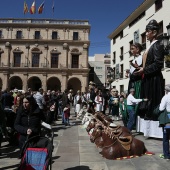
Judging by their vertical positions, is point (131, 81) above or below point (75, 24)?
below

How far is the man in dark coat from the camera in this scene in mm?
5406

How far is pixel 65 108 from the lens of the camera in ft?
32.5

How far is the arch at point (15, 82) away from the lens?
34531mm

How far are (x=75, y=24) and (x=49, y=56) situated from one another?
6.80 m

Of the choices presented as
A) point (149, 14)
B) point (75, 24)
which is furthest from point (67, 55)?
point (149, 14)

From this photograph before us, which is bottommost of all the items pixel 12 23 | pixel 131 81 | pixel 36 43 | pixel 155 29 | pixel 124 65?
pixel 131 81

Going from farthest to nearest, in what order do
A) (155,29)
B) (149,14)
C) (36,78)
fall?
(36,78), (149,14), (155,29)

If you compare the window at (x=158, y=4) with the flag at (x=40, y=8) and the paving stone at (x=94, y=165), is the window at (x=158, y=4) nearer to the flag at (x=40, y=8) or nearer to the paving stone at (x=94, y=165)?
the paving stone at (x=94, y=165)

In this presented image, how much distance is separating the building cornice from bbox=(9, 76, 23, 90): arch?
17.1 m

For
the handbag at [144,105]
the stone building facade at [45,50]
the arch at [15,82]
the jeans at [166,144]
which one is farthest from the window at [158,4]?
the arch at [15,82]

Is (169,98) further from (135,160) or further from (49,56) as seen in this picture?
(49,56)

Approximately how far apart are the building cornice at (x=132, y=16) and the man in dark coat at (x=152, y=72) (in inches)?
594

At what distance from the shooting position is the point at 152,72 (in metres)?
5.45

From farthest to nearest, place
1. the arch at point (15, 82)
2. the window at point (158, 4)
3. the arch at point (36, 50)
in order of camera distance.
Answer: the arch at point (15, 82) → the arch at point (36, 50) → the window at point (158, 4)
